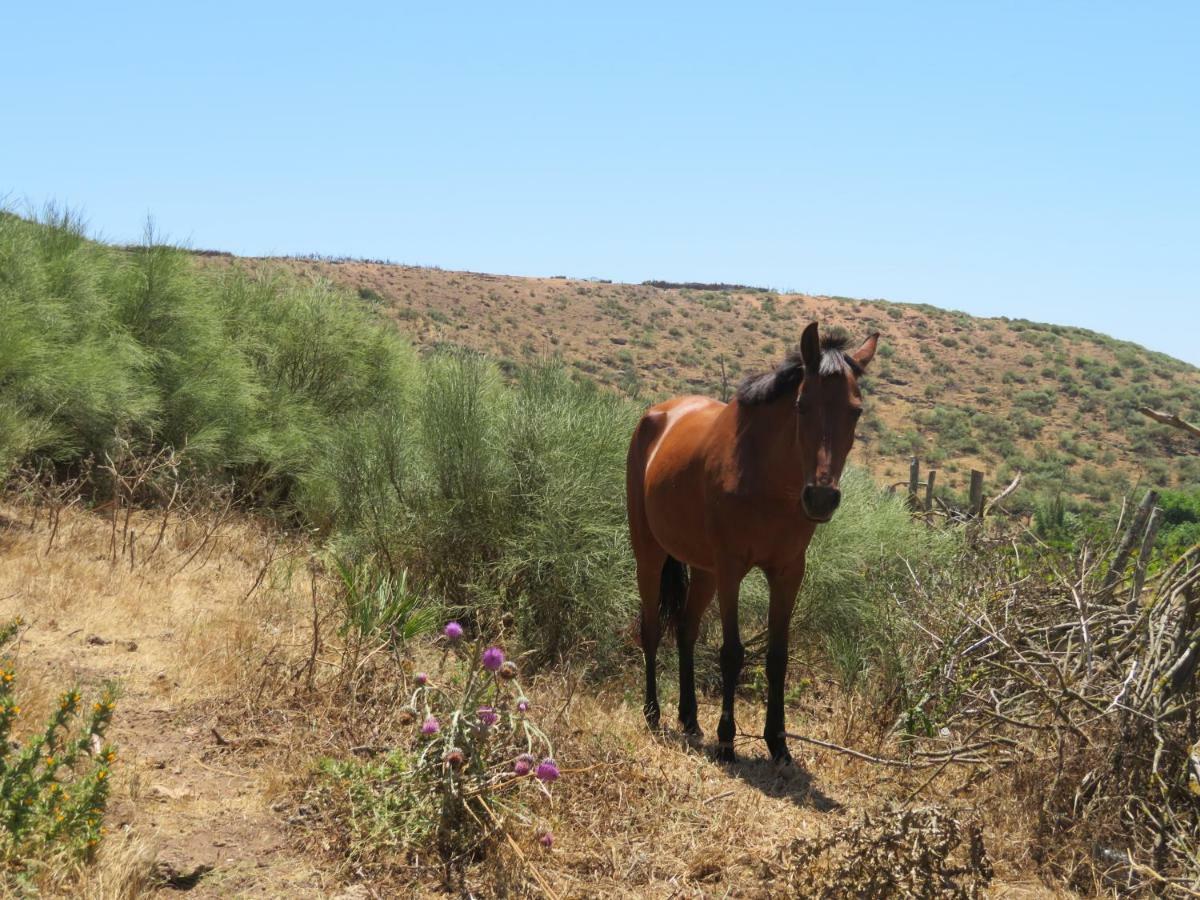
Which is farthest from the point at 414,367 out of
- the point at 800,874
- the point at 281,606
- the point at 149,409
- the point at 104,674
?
the point at 800,874

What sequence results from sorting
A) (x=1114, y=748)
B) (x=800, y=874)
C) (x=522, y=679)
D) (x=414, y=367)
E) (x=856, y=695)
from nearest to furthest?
(x=800, y=874) → (x=1114, y=748) → (x=856, y=695) → (x=522, y=679) → (x=414, y=367)

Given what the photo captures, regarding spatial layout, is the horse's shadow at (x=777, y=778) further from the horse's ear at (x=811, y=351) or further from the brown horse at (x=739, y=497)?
the horse's ear at (x=811, y=351)

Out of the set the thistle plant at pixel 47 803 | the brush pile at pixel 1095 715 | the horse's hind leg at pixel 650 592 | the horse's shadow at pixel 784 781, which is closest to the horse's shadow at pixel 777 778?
the horse's shadow at pixel 784 781

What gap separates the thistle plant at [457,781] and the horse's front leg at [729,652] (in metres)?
1.70

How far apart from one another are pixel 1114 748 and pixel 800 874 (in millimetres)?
1528

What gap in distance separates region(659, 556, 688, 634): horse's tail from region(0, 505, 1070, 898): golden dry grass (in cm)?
60

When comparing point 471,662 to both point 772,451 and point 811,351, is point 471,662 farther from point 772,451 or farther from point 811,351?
point 811,351

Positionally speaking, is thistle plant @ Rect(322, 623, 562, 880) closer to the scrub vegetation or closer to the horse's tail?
the scrub vegetation

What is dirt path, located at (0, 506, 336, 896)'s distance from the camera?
415 centimetres

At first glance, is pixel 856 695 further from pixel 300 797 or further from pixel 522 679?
pixel 300 797

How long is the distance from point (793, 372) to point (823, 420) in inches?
24.9

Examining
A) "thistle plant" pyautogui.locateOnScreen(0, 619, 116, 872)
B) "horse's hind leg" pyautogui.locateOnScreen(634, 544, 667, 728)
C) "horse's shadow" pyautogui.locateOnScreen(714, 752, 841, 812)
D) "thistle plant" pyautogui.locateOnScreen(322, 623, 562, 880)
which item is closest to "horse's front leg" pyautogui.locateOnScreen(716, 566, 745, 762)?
"horse's shadow" pyautogui.locateOnScreen(714, 752, 841, 812)

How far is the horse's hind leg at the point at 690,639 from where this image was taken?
684 cm

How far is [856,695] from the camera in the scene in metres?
6.89
